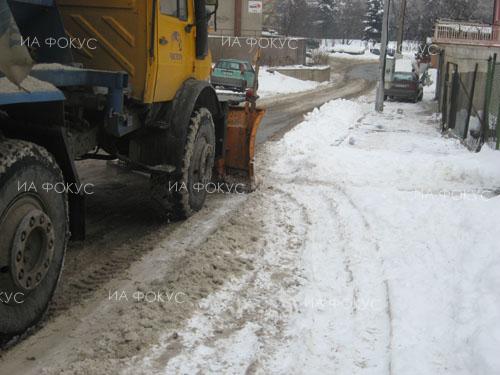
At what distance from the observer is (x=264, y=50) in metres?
44.5

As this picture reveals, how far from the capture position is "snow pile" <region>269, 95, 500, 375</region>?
4.11 metres

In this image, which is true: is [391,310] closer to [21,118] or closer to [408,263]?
[408,263]

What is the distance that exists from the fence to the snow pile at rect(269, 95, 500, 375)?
2.11 m

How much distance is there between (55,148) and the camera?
175 inches

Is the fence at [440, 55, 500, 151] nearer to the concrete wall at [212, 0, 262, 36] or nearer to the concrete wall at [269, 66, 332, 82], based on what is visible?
the concrete wall at [269, 66, 332, 82]

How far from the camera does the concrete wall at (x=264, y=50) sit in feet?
138

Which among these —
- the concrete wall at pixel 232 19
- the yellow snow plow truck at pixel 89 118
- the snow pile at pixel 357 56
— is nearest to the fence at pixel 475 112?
the yellow snow plow truck at pixel 89 118

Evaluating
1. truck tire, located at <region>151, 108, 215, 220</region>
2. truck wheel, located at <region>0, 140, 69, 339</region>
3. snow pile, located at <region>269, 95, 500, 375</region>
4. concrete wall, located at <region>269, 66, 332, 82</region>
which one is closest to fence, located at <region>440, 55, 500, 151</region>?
snow pile, located at <region>269, 95, 500, 375</region>

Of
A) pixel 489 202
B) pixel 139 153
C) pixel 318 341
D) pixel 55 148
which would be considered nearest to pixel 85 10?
pixel 139 153

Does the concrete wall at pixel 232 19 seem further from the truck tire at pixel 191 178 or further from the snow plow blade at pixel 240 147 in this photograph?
the truck tire at pixel 191 178

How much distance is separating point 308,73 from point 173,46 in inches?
1535

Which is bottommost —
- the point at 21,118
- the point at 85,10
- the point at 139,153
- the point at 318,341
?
the point at 318,341

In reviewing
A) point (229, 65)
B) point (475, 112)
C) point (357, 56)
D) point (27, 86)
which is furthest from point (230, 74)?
point (357, 56)

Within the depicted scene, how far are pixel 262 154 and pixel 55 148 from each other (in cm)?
777
